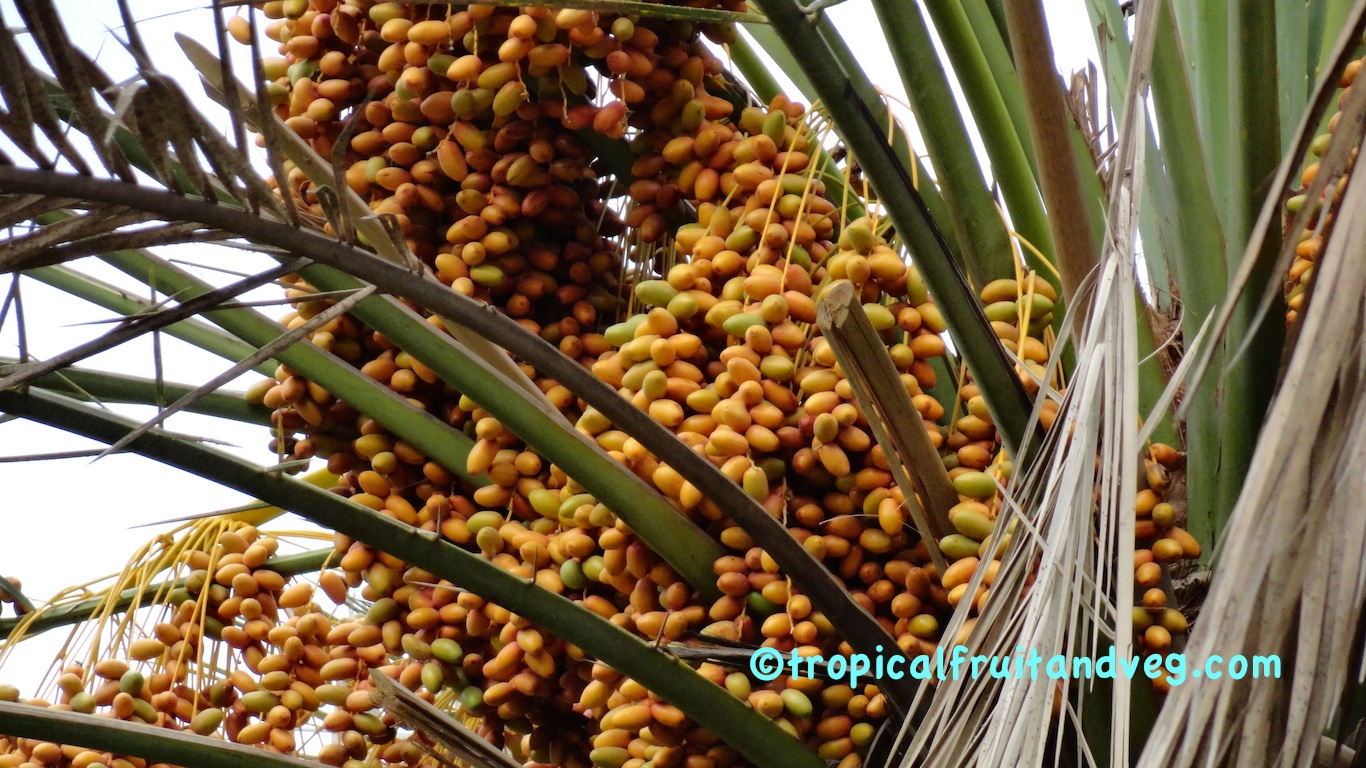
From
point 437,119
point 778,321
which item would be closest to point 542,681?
point 778,321

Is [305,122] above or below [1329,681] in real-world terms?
above

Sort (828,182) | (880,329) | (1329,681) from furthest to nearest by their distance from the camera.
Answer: (828,182)
(880,329)
(1329,681)

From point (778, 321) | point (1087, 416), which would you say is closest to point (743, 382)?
point (778, 321)

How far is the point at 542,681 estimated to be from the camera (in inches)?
58.1

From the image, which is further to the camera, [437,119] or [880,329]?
[437,119]

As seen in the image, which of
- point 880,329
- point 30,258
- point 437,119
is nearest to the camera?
point 30,258

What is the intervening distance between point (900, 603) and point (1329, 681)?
651 mm

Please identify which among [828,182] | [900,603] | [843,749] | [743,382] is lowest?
[843,749]

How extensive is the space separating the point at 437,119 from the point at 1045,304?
777 mm

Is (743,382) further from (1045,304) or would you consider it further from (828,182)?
(828,182)

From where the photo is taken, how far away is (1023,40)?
106 cm

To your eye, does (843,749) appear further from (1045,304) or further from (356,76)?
(356,76)

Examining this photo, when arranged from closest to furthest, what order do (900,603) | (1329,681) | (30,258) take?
(1329,681) → (30,258) → (900,603)

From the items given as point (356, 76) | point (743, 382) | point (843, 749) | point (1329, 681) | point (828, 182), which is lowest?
point (1329, 681)
